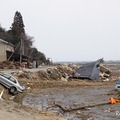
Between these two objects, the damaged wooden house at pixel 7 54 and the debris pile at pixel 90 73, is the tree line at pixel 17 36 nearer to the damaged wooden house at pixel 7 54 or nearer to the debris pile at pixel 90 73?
the damaged wooden house at pixel 7 54

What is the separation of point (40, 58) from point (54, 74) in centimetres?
4918

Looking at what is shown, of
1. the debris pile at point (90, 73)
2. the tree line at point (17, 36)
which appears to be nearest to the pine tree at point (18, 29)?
the tree line at point (17, 36)

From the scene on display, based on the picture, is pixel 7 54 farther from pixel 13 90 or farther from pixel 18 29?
pixel 13 90

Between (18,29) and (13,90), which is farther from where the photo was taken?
(18,29)

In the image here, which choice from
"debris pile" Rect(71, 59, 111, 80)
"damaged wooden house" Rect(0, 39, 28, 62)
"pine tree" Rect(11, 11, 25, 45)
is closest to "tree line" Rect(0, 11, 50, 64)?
"pine tree" Rect(11, 11, 25, 45)

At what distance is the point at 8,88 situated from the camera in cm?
3178

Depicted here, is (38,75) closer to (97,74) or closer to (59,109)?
(97,74)

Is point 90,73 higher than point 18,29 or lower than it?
lower

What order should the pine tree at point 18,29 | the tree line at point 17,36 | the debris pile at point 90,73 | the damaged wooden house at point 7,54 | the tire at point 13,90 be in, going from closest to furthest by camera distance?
the tire at point 13,90 < the debris pile at point 90,73 < the damaged wooden house at point 7,54 < the tree line at point 17,36 < the pine tree at point 18,29

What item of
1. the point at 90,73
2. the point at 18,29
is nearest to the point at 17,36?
the point at 18,29

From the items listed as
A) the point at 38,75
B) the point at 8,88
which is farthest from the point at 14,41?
the point at 8,88

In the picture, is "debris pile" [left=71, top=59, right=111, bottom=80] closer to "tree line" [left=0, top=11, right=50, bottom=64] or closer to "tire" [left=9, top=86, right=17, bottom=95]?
"tire" [left=9, top=86, right=17, bottom=95]

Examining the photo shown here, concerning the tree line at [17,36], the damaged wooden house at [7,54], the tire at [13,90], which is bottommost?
the tire at [13,90]

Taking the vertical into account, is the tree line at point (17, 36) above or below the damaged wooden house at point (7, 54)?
above
